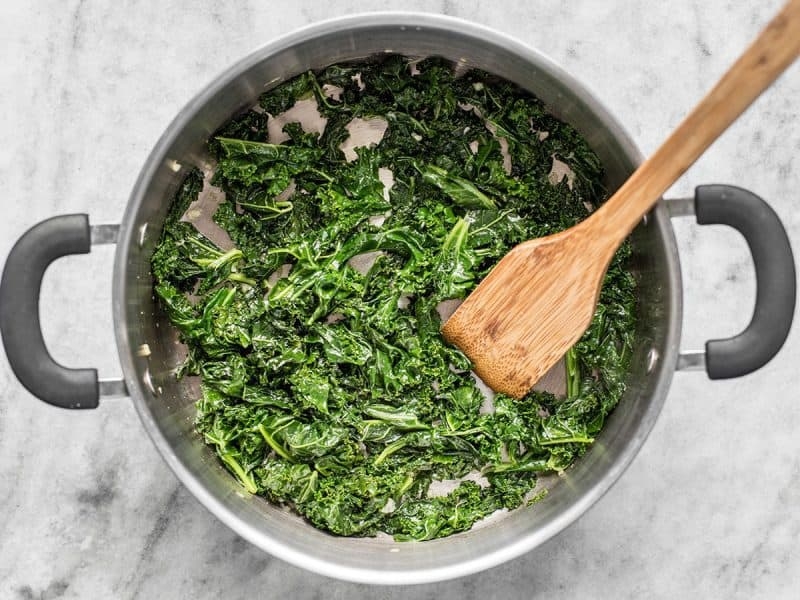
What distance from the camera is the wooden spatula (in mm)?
2535

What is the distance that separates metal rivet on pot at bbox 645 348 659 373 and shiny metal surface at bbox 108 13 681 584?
15 mm

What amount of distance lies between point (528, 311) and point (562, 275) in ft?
0.66

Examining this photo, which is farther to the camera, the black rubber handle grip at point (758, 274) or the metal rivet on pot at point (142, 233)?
the metal rivet on pot at point (142, 233)

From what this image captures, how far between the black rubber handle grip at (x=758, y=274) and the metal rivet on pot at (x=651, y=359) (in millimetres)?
260

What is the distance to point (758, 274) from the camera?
9.08 ft

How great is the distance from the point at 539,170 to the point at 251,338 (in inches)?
52.4

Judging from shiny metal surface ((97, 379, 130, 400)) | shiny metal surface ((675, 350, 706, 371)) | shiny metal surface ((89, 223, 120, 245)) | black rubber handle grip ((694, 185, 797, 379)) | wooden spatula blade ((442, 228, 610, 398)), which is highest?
black rubber handle grip ((694, 185, 797, 379))

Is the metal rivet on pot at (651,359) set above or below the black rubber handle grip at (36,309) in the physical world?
above

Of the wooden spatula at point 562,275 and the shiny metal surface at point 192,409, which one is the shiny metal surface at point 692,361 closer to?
the shiny metal surface at point 192,409

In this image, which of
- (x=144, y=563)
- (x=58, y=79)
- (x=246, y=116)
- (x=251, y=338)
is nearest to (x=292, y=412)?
(x=251, y=338)

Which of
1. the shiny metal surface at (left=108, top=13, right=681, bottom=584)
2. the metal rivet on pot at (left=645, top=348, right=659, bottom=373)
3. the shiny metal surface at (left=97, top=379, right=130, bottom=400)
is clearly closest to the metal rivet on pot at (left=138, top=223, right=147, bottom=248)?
the shiny metal surface at (left=108, top=13, right=681, bottom=584)

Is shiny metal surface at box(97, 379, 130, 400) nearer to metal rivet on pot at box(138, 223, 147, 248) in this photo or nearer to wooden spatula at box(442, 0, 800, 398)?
metal rivet on pot at box(138, 223, 147, 248)

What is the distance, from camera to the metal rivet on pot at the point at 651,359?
304 centimetres

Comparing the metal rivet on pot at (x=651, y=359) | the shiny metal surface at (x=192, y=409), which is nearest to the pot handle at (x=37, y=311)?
the shiny metal surface at (x=192, y=409)
